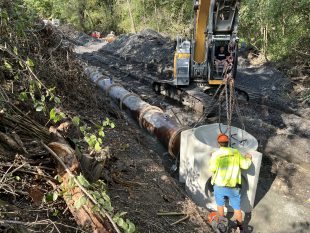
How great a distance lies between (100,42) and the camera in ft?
107

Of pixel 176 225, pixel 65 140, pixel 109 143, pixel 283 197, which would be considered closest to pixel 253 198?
pixel 283 197

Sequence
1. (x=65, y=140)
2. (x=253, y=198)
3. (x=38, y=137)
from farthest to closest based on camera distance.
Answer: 1. (x=253, y=198)
2. (x=65, y=140)
3. (x=38, y=137)

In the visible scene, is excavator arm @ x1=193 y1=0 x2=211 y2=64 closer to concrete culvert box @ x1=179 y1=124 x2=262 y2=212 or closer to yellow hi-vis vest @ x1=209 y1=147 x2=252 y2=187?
concrete culvert box @ x1=179 y1=124 x2=262 y2=212

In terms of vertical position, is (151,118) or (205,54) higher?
(205,54)

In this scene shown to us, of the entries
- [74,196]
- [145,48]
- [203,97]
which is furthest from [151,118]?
[145,48]

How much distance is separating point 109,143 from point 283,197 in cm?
410

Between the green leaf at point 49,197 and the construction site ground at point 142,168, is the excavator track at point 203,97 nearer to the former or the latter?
the construction site ground at point 142,168

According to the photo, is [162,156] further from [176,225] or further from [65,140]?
[65,140]

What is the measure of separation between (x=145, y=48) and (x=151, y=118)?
47.0ft

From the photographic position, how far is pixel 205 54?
1222 centimetres

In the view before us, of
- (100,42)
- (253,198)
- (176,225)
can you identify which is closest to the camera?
(176,225)

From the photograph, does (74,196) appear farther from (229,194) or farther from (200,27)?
(200,27)

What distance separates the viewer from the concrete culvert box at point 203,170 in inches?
263

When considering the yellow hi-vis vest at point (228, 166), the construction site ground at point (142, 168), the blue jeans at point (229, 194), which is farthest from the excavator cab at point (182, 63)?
the blue jeans at point (229, 194)
